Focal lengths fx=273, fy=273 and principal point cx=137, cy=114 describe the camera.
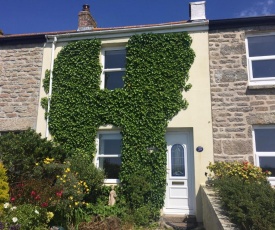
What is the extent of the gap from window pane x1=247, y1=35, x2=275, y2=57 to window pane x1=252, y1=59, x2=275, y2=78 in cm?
27

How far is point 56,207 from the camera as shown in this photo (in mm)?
6262

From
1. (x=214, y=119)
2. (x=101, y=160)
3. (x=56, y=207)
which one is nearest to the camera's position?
(x=56, y=207)

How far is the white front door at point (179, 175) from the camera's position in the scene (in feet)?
27.1

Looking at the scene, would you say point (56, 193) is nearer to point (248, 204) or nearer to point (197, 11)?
point (248, 204)

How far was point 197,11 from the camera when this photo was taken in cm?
932

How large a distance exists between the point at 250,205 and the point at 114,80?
623 cm

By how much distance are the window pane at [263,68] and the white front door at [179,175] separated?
9.42 ft

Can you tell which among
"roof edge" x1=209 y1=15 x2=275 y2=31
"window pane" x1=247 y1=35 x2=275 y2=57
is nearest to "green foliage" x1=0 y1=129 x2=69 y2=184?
"roof edge" x1=209 y1=15 x2=275 y2=31

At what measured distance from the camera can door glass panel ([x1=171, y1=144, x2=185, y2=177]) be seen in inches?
335

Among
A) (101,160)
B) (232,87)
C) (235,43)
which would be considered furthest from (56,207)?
(235,43)

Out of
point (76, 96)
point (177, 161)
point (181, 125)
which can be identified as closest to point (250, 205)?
point (177, 161)

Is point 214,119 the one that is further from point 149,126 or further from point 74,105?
point 74,105

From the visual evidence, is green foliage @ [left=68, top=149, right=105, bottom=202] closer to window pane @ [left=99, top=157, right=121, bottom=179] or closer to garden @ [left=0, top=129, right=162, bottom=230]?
garden @ [left=0, top=129, right=162, bottom=230]

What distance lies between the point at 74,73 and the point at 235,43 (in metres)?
5.44
